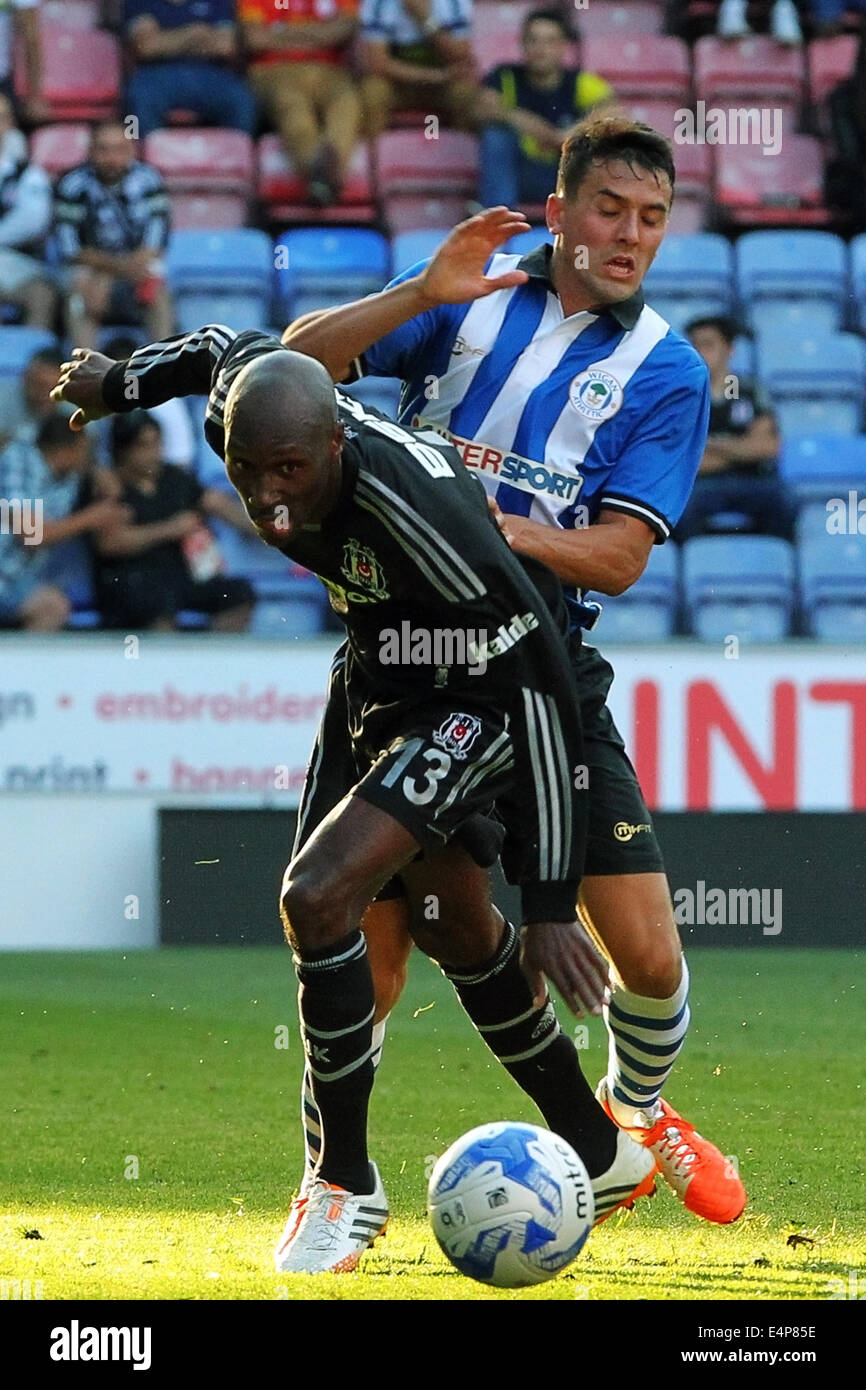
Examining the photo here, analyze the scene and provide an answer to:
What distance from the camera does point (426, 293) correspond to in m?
4.21

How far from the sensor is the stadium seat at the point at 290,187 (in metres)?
11.9

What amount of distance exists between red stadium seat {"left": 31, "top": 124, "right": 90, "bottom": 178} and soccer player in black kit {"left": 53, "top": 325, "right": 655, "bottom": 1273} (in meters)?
8.00

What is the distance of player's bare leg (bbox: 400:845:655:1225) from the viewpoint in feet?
13.8

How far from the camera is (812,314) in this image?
11.7 meters

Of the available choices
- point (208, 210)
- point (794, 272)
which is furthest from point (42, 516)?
point (794, 272)

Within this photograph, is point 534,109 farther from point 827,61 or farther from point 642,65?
point 827,61

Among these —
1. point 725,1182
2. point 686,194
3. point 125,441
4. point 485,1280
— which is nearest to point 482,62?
point 686,194

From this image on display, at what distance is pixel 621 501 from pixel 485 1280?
174cm

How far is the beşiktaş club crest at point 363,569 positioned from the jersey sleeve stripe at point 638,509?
841mm

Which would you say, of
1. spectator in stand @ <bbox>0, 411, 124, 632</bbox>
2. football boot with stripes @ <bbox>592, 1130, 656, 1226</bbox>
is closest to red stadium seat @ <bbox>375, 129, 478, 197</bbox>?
spectator in stand @ <bbox>0, 411, 124, 632</bbox>

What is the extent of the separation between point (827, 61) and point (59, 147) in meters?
4.62

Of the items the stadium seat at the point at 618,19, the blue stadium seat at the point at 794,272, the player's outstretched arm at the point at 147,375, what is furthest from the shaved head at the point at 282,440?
the stadium seat at the point at 618,19

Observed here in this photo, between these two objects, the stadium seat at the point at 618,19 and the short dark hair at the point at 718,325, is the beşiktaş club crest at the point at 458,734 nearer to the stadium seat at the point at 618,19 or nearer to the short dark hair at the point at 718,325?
the short dark hair at the point at 718,325

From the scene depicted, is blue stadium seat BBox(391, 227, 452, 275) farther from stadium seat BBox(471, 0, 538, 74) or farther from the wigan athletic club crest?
the wigan athletic club crest
